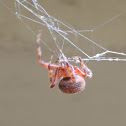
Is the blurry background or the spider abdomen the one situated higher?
the blurry background

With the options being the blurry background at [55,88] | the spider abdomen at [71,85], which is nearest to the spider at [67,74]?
the spider abdomen at [71,85]

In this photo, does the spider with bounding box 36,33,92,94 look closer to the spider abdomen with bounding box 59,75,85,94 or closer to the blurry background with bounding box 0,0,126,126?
the spider abdomen with bounding box 59,75,85,94

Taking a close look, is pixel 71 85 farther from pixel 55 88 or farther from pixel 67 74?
pixel 55 88

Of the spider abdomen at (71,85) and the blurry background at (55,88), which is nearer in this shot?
the spider abdomen at (71,85)

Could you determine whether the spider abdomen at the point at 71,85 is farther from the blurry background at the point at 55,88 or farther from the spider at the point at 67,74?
the blurry background at the point at 55,88

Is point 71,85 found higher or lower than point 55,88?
lower

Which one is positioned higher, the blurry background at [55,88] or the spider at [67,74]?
the blurry background at [55,88]

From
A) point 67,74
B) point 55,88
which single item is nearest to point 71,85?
point 67,74

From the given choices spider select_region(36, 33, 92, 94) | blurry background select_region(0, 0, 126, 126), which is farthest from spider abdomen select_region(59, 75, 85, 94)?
blurry background select_region(0, 0, 126, 126)

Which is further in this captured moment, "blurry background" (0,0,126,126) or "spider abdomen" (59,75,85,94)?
"blurry background" (0,0,126,126)
